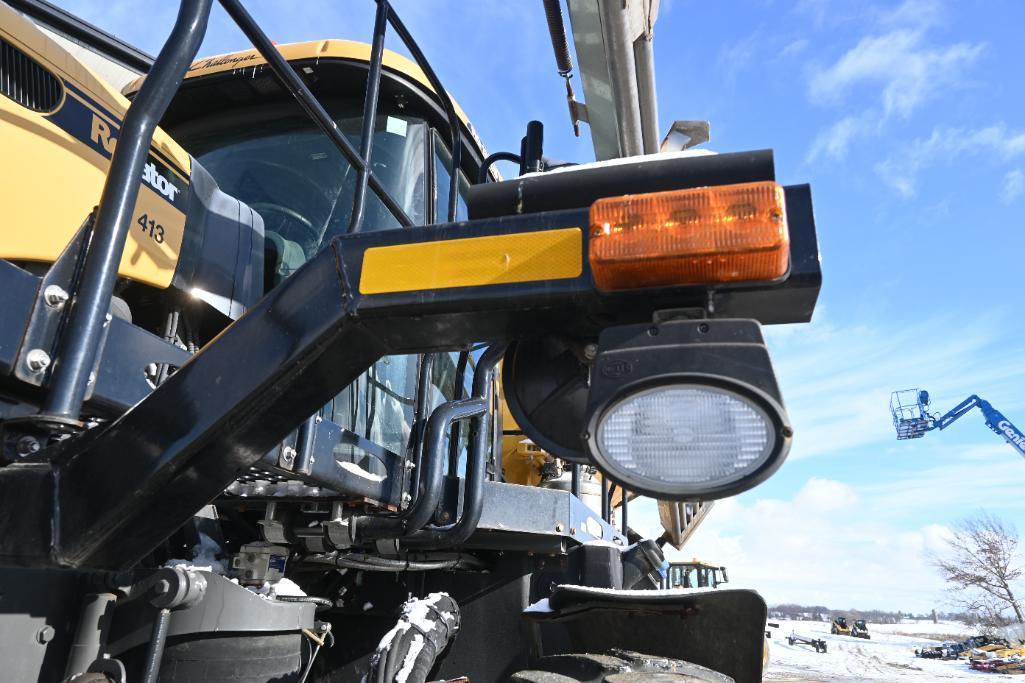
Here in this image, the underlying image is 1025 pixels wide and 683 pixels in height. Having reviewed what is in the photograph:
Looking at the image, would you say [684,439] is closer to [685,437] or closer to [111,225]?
[685,437]

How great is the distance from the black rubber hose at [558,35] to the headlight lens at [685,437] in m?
2.41

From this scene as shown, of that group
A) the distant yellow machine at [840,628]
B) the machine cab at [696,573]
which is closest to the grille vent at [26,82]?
the machine cab at [696,573]

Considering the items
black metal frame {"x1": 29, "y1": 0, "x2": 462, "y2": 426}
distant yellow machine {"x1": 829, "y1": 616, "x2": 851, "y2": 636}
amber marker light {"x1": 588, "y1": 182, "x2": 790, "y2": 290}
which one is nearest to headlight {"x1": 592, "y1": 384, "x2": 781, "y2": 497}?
amber marker light {"x1": 588, "y1": 182, "x2": 790, "y2": 290}

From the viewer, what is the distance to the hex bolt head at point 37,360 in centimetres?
116

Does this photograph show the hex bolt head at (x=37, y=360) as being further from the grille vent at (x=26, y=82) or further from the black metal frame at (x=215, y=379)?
the grille vent at (x=26, y=82)

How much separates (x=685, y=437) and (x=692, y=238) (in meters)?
0.28

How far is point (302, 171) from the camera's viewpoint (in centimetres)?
274

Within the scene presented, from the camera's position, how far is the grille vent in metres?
1.59

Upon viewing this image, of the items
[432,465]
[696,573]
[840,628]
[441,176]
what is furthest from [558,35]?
[840,628]

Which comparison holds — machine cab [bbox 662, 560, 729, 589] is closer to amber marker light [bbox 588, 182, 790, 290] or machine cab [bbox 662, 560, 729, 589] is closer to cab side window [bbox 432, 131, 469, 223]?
cab side window [bbox 432, 131, 469, 223]

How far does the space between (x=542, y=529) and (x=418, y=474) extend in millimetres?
673

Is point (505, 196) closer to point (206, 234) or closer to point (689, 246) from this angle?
point (689, 246)

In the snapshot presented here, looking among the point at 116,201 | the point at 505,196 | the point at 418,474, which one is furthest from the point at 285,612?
the point at 505,196

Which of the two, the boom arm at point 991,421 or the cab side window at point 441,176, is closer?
the cab side window at point 441,176
